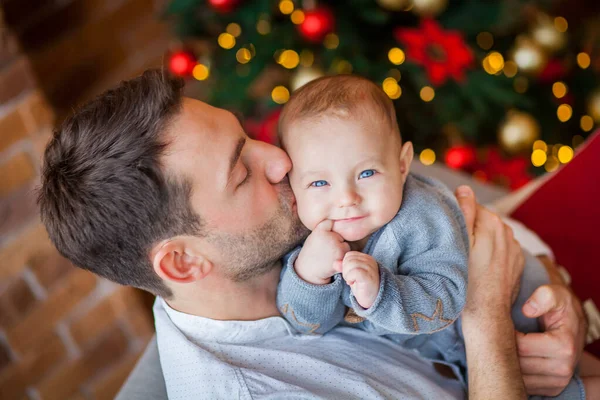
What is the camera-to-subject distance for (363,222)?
1.18 meters

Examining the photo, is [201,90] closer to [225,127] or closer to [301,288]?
[225,127]

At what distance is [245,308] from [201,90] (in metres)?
1.90

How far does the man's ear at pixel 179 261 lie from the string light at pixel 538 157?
179 centimetres

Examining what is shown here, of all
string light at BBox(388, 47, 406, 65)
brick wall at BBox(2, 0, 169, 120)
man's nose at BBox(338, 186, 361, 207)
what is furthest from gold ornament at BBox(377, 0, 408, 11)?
brick wall at BBox(2, 0, 169, 120)

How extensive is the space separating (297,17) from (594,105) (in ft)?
4.46

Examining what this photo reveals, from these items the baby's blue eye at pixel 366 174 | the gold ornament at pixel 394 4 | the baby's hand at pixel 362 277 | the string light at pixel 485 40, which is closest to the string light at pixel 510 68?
the string light at pixel 485 40

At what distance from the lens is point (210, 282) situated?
129cm

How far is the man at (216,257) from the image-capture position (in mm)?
1183

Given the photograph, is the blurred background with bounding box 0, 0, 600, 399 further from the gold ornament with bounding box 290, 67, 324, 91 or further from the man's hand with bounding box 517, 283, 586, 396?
the man's hand with bounding box 517, 283, 586, 396

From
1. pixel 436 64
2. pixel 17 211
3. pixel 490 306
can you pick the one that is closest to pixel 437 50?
pixel 436 64

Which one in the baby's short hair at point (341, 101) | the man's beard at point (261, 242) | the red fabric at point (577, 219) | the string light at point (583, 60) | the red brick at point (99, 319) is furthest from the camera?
the string light at point (583, 60)

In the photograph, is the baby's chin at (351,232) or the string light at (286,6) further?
the string light at (286,6)

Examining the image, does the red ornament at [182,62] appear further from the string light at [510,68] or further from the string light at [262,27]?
the string light at [510,68]

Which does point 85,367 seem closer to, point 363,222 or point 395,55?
point 363,222
